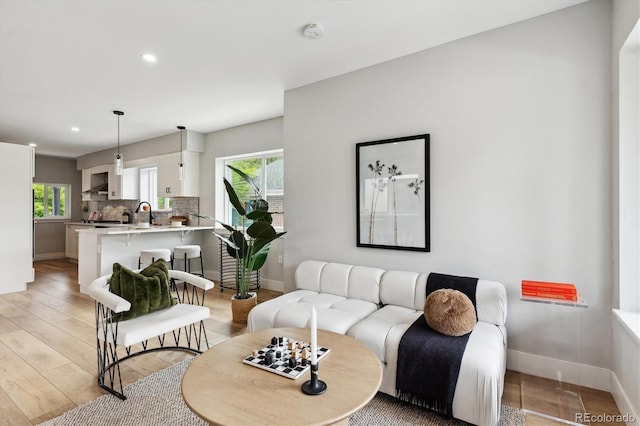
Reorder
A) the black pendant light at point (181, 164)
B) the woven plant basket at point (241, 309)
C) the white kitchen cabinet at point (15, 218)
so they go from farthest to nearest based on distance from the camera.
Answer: the black pendant light at point (181, 164), the white kitchen cabinet at point (15, 218), the woven plant basket at point (241, 309)

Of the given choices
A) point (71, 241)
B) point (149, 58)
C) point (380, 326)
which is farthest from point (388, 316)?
point (71, 241)

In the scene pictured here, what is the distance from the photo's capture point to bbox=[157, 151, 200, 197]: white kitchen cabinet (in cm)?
579

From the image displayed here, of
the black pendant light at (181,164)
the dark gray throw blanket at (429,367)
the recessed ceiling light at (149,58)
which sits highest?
the recessed ceiling light at (149,58)

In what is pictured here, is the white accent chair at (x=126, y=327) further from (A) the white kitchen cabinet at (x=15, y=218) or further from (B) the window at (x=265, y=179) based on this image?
(A) the white kitchen cabinet at (x=15, y=218)

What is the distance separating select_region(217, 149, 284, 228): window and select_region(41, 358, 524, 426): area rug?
308 cm

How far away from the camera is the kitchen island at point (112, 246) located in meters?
4.79

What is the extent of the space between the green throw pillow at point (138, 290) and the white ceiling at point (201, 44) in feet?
6.00

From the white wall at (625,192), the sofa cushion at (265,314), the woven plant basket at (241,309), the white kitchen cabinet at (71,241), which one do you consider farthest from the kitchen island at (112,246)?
the white wall at (625,192)

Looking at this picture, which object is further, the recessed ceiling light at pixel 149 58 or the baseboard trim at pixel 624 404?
the recessed ceiling light at pixel 149 58

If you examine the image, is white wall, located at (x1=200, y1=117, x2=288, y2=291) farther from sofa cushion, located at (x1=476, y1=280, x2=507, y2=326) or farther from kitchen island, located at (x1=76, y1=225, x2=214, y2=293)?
sofa cushion, located at (x1=476, y1=280, x2=507, y2=326)

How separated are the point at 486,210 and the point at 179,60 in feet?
9.80

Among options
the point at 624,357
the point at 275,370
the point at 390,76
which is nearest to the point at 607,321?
the point at 624,357

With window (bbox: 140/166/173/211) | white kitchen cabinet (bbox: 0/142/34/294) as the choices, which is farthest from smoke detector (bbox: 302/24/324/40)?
window (bbox: 140/166/173/211)

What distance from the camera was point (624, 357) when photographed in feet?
6.44
